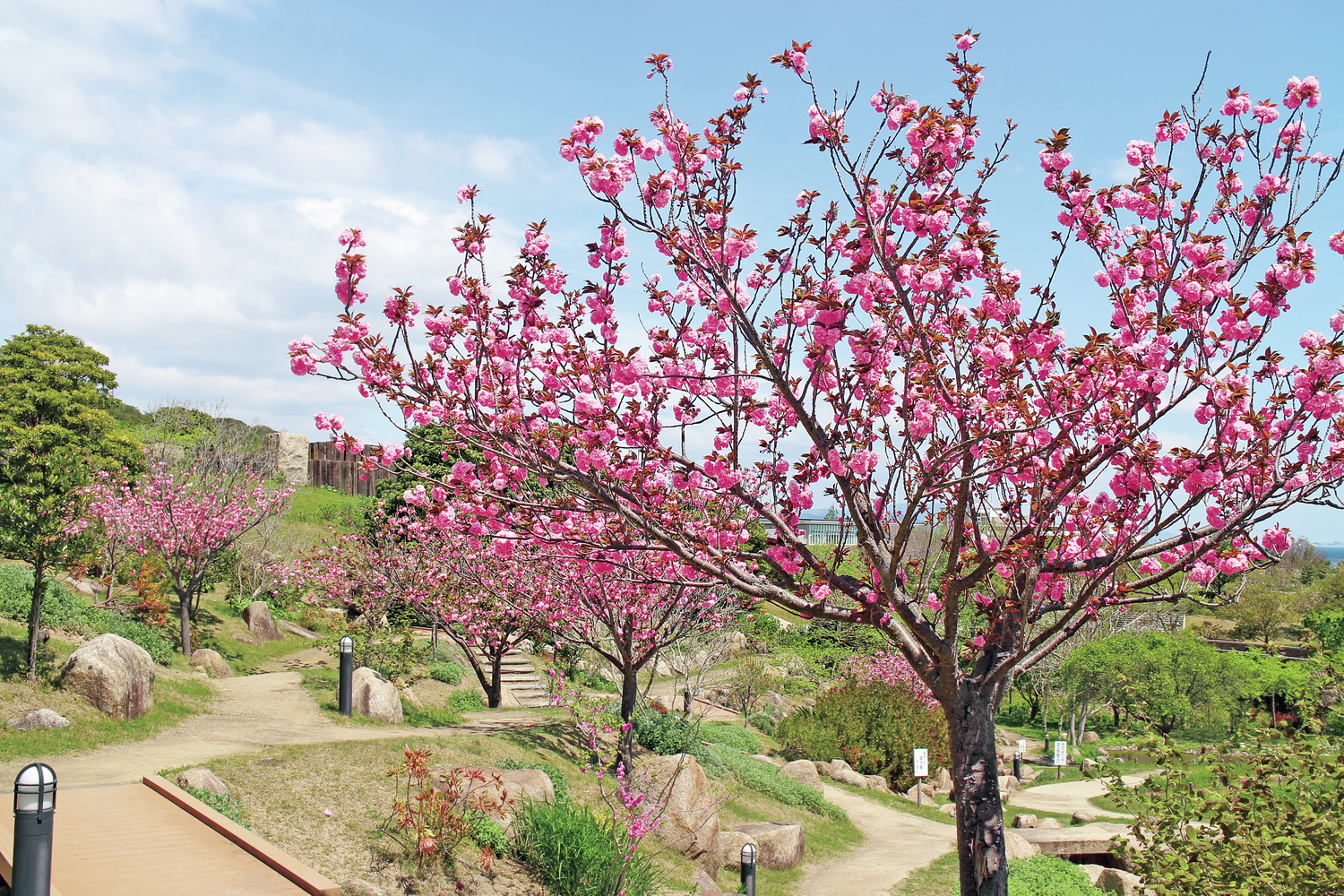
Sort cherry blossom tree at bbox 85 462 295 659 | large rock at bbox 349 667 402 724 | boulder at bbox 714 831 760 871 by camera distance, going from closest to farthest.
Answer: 1. boulder at bbox 714 831 760 871
2. large rock at bbox 349 667 402 724
3. cherry blossom tree at bbox 85 462 295 659

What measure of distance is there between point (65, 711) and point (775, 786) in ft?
34.8

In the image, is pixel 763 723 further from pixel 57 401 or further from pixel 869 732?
pixel 57 401

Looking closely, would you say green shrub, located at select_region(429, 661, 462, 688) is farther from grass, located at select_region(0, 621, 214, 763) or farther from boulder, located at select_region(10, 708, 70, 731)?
boulder, located at select_region(10, 708, 70, 731)

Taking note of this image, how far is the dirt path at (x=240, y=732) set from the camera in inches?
353

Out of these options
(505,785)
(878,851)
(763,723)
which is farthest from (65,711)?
(763,723)

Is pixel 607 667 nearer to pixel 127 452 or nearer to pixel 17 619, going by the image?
pixel 17 619

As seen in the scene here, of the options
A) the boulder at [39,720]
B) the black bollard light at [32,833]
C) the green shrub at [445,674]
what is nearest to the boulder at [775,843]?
the black bollard light at [32,833]

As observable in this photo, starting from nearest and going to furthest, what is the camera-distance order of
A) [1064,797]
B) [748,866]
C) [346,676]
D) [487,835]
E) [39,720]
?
[487,835]
[748,866]
[39,720]
[346,676]
[1064,797]

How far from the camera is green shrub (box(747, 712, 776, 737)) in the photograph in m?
23.4

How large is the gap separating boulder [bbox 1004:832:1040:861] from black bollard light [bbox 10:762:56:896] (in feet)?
32.5

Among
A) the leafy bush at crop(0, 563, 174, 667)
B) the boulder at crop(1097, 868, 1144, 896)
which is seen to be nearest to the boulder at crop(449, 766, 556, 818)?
the boulder at crop(1097, 868, 1144, 896)

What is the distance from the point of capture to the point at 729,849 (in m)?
10.9

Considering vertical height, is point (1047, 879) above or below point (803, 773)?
above

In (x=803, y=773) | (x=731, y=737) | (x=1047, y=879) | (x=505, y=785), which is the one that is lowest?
(x=803, y=773)
